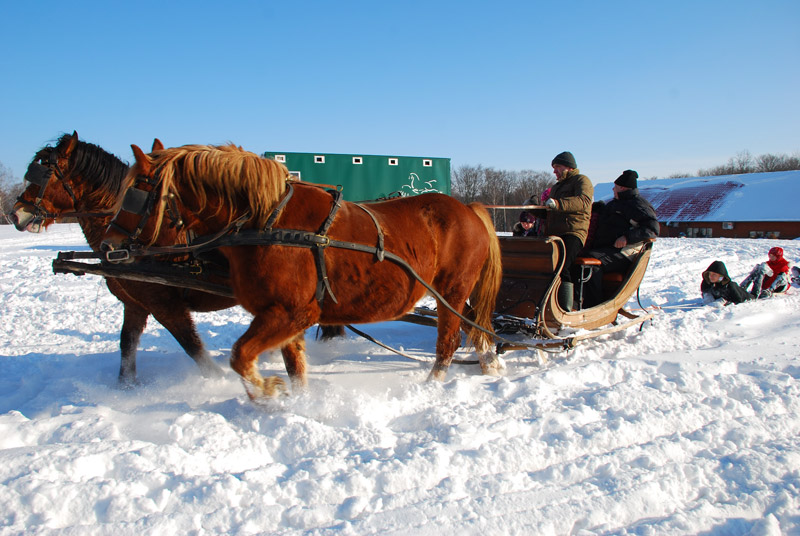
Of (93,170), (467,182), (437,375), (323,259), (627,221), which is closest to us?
(323,259)

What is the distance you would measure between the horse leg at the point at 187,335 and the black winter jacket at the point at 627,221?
3984 millimetres

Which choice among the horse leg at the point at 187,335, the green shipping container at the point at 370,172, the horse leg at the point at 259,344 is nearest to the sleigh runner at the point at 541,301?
the horse leg at the point at 187,335

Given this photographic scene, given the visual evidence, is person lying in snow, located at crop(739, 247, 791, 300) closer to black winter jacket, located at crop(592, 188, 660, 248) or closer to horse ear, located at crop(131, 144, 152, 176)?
black winter jacket, located at crop(592, 188, 660, 248)

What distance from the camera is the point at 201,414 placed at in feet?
10.00

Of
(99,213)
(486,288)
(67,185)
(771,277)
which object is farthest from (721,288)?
(67,185)

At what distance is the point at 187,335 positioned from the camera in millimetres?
3859

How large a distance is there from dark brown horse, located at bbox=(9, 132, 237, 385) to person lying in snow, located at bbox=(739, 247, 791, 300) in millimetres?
7494

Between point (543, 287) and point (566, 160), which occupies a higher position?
point (566, 160)

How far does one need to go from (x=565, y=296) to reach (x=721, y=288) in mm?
3716

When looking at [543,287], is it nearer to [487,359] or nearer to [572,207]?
[572,207]

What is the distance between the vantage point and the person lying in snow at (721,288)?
682 cm

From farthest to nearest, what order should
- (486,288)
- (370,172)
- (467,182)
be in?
1. (467,182)
2. (370,172)
3. (486,288)

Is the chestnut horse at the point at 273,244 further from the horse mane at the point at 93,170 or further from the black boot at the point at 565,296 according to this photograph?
the black boot at the point at 565,296

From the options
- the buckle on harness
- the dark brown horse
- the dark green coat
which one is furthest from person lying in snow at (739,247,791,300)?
the buckle on harness
